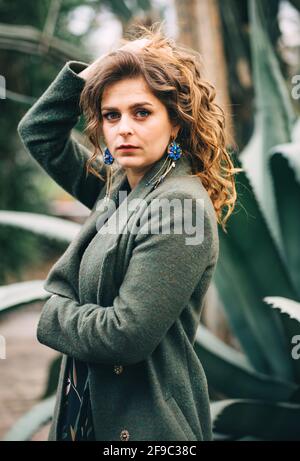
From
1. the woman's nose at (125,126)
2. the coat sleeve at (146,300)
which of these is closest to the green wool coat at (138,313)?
the coat sleeve at (146,300)

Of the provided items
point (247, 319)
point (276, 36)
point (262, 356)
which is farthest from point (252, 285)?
point (276, 36)

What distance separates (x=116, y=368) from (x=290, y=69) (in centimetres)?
286

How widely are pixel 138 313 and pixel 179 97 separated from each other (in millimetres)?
442

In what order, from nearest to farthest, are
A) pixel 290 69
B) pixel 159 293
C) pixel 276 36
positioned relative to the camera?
pixel 159 293 → pixel 276 36 → pixel 290 69

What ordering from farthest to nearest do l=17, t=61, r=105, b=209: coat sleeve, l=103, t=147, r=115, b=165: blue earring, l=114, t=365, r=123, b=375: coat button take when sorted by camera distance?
l=17, t=61, r=105, b=209: coat sleeve, l=103, t=147, r=115, b=165: blue earring, l=114, t=365, r=123, b=375: coat button

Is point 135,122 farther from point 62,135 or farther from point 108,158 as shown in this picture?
point 62,135

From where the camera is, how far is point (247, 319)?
2203mm

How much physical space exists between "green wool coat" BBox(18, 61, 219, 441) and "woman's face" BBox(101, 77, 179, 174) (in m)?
0.06

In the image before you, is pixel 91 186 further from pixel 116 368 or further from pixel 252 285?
pixel 252 285

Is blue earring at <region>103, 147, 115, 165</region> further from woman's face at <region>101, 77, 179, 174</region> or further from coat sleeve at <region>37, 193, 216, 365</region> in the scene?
coat sleeve at <region>37, 193, 216, 365</region>

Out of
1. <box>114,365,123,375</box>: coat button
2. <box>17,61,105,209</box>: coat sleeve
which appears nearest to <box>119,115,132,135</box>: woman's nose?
<box>17,61,105,209</box>: coat sleeve

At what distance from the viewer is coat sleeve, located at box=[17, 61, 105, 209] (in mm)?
1481

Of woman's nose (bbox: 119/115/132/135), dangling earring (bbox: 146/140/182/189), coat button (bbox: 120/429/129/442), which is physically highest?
woman's nose (bbox: 119/115/132/135)

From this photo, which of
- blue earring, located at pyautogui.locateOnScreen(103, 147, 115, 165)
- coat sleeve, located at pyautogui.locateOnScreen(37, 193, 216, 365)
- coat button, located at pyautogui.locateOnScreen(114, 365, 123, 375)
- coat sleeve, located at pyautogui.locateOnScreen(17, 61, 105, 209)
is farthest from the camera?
coat sleeve, located at pyautogui.locateOnScreen(17, 61, 105, 209)
